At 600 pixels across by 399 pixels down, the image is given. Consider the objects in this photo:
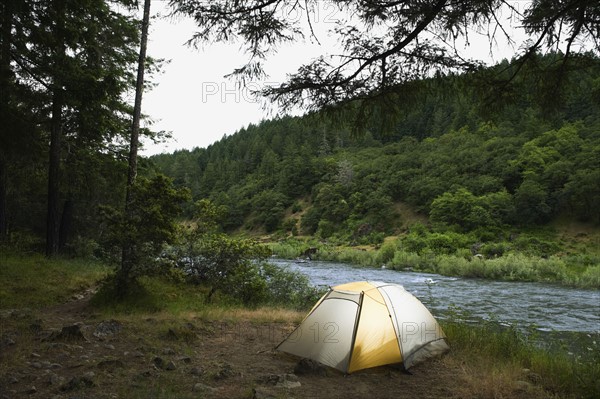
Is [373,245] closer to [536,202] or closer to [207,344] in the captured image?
[536,202]

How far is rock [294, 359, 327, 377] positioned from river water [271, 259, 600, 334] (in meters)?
5.81

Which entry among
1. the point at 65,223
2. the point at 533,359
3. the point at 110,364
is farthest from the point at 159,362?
the point at 65,223

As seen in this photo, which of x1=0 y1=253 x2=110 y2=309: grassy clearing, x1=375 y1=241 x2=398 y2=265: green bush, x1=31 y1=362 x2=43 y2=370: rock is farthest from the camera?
x1=375 y1=241 x2=398 y2=265: green bush

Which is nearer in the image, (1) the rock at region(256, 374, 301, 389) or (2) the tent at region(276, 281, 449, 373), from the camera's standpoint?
(1) the rock at region(256, 374, 301, 389)

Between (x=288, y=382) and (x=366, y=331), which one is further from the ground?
(x=366, y=331)

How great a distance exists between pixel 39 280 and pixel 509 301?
18.5 m

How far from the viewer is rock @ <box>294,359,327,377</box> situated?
18.8ft

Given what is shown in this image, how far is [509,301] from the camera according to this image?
18.7 metres

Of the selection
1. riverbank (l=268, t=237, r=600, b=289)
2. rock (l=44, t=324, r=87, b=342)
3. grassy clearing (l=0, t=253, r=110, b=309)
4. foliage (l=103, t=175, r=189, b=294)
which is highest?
foliage (l=103, t=175, r=189, b=294)

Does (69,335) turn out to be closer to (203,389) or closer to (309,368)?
(203,389)

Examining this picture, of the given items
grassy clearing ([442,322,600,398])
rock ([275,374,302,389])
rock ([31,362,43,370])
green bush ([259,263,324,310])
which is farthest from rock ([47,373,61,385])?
green bush ([259,263,324,310])

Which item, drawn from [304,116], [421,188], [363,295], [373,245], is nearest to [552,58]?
[304,116]

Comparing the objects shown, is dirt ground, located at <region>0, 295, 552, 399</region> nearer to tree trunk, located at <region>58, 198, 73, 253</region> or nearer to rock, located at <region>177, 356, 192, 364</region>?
rock, located at <region>177, 356, 192, 364</region>

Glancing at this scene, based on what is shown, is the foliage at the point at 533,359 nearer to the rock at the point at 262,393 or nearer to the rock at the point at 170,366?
the rock at the point at 262,393
